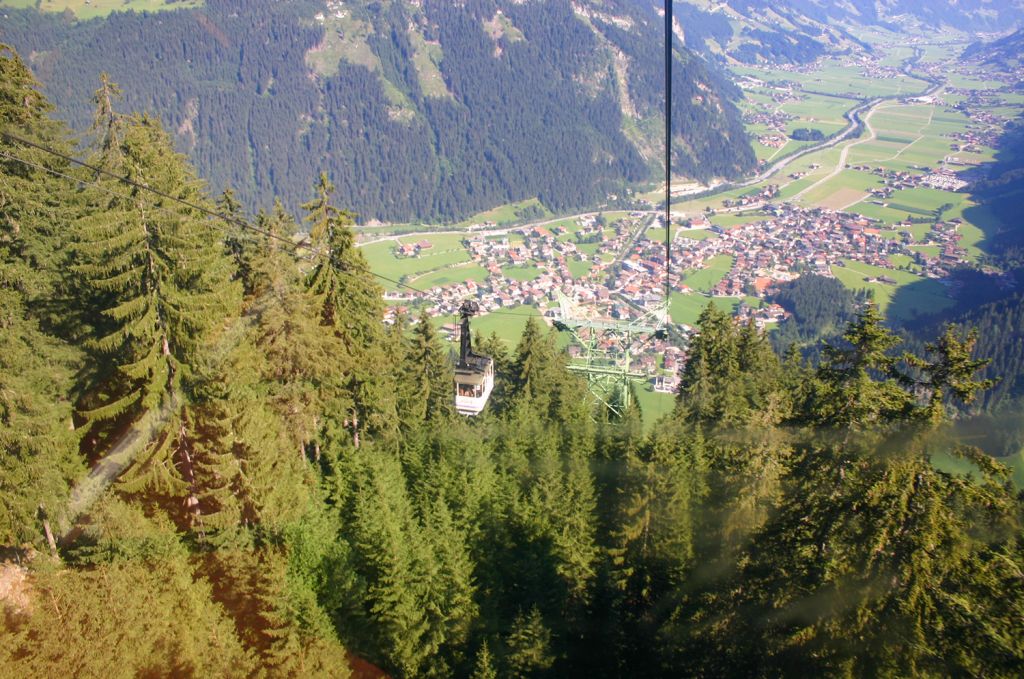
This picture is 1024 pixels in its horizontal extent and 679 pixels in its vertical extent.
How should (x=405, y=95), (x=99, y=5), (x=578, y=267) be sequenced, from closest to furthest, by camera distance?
(x=578, y=267), (x=99, y=5), (x=405, y=95)

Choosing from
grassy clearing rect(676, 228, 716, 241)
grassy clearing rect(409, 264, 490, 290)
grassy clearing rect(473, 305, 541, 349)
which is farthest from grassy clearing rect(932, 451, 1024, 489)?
grassy clearing rect(676, 228, 716, 241)

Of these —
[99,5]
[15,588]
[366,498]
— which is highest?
[99,5]

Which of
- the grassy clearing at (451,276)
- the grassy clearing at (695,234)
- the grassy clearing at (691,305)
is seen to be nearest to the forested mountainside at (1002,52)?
the grassy clearing at (695,234)

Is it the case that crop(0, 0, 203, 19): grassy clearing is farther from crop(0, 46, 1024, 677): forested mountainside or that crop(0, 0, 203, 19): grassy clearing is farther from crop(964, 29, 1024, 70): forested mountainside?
crop(964, 29, 1024, 70): forested mountainside

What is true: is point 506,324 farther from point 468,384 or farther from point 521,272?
point 468,384

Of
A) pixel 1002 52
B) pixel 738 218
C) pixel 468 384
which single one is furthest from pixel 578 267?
pixel 1002 52

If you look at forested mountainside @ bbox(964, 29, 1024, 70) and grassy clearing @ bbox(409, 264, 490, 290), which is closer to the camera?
grassy clearing @ bbox(409, 264, 490, 290)

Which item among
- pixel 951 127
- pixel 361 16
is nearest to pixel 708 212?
pixel 951 127
